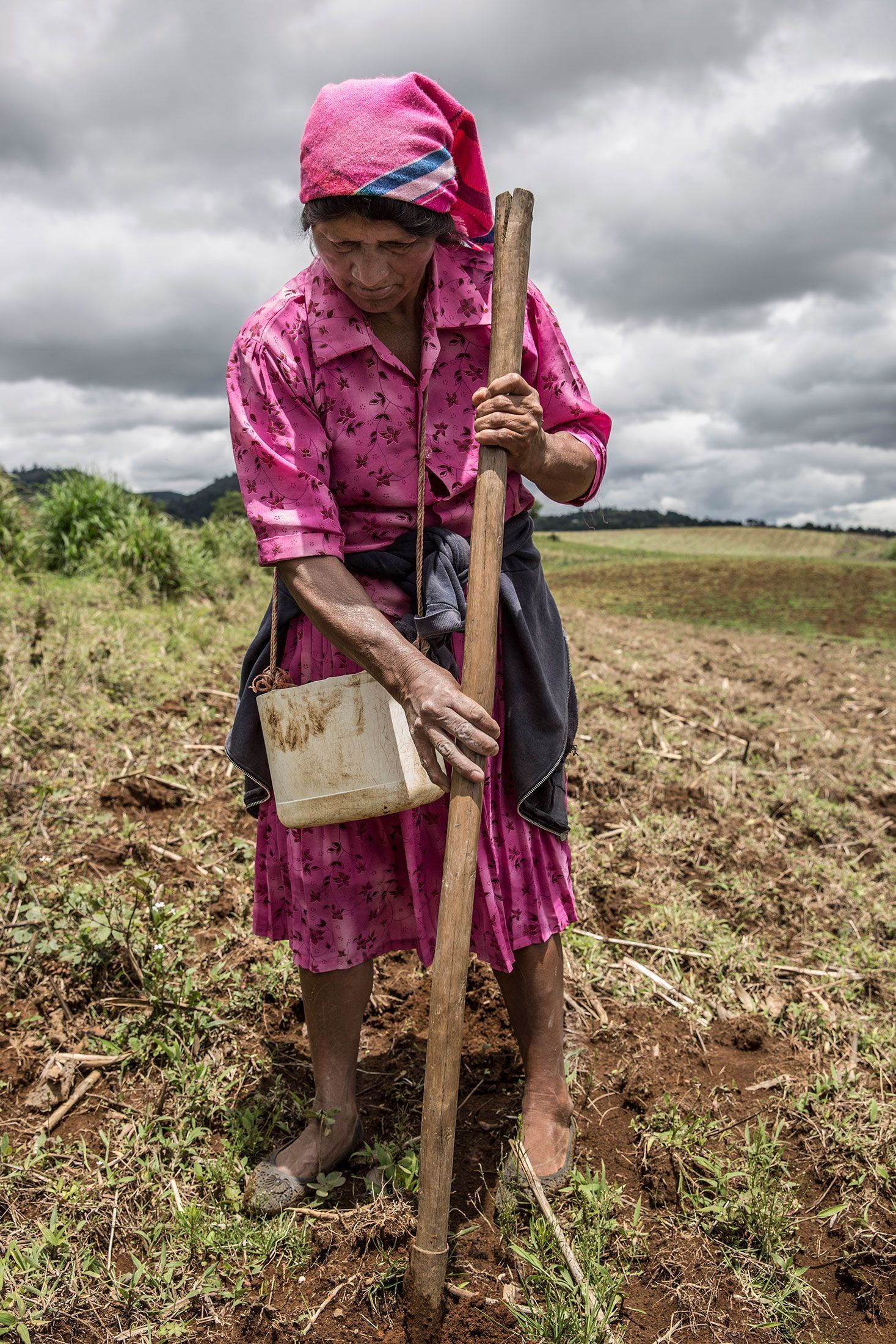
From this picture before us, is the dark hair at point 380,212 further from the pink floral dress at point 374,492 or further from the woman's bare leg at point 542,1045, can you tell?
the woman's bare leg at point 542,1045

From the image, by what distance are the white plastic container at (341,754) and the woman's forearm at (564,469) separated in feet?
1.73

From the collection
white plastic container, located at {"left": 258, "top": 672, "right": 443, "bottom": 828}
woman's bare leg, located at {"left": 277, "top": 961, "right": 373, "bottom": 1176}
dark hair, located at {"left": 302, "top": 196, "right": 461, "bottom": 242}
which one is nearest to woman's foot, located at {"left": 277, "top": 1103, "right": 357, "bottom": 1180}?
woman's bare leg, located at {"left": 277, "top": 961, "right": 373, "bottom": 1176}

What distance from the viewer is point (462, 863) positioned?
1613 millimetres

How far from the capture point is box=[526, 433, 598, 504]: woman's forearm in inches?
68.2

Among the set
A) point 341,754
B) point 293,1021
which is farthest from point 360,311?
point 293,1021

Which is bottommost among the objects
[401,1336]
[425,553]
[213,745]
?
[401,1336]

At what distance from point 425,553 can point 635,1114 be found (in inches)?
57.1

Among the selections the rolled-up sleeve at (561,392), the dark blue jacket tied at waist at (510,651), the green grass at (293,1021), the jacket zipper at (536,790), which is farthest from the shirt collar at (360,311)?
the green grass at (293,1021)

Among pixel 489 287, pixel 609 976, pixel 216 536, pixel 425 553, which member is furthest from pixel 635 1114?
pixel 216 536

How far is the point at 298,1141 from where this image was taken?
6.45ft

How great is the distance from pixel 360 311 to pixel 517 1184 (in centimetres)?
179

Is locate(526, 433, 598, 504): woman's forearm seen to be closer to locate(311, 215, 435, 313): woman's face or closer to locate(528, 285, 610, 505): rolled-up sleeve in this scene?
locate(528, 285, 610, 505): rolled-up sleeve

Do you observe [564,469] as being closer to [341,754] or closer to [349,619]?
[349,619]

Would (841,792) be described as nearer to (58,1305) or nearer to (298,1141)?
(298,1141)
